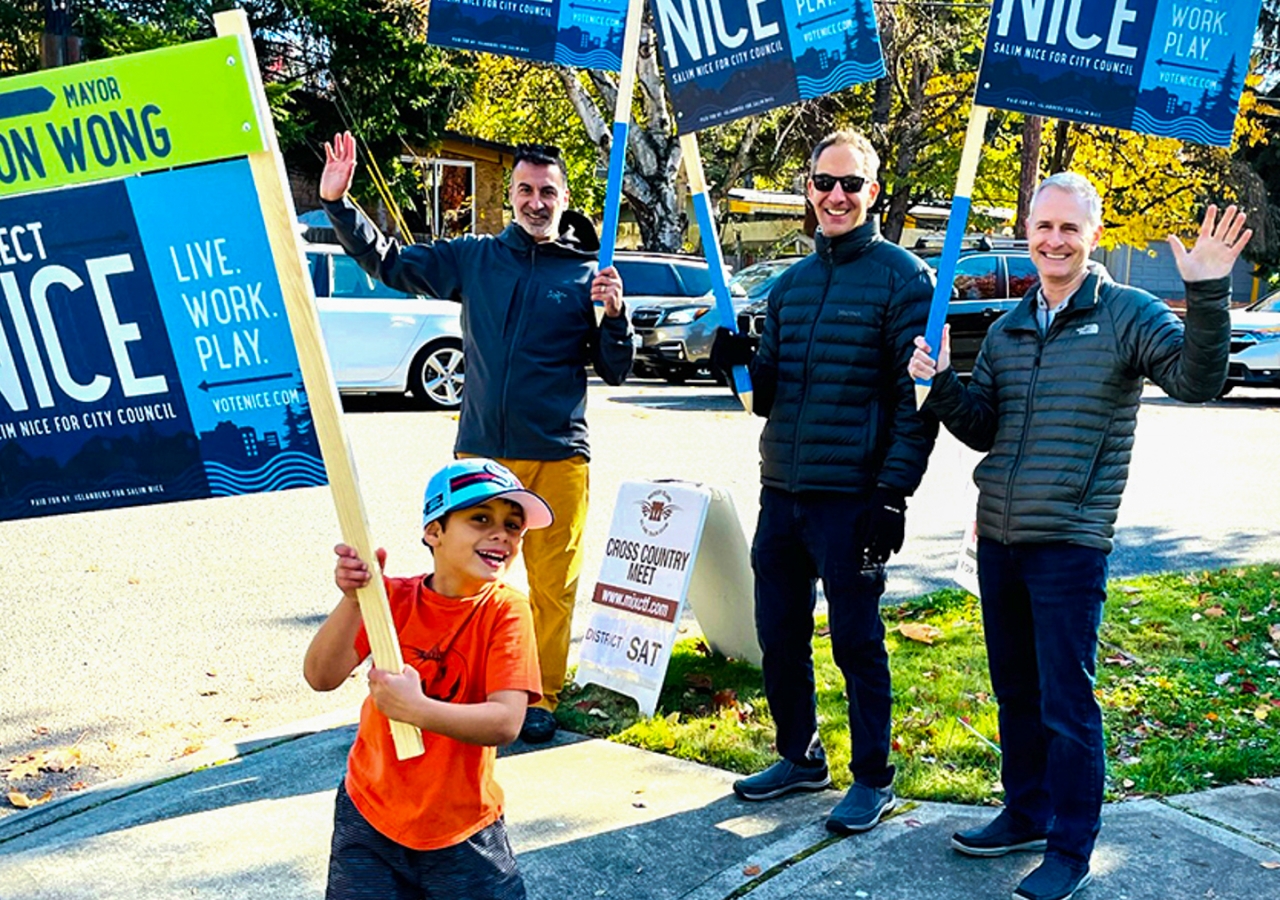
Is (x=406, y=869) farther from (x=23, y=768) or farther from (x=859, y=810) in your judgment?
(x=23, y=768)

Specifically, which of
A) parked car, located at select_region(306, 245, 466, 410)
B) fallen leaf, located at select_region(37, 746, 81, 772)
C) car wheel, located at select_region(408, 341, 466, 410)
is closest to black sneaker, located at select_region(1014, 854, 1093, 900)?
fallen leaf, located at select_region(37, 746, 81, 772)

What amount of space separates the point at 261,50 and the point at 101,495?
956 inches

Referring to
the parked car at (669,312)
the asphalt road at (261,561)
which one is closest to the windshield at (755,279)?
the parked car at (669,312)

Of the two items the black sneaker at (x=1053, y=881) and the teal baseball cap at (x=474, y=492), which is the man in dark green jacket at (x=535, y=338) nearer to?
the black sneaker at (x=1053, y=881)

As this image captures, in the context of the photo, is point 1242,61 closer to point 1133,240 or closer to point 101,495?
point 101,495

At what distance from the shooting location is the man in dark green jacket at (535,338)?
4977mm

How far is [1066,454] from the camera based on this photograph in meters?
3.77

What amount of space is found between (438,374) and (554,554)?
9644mm

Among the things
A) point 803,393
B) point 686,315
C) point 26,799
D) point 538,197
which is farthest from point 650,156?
point 26,799

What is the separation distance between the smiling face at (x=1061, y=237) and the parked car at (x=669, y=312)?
12909 mm

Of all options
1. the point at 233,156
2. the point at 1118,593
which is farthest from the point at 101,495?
the point at 1118,593

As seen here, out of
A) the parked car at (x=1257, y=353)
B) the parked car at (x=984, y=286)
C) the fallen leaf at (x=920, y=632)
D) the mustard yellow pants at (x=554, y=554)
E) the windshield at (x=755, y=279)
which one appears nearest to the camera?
the mustard yellow pants at (x=554, y=554)

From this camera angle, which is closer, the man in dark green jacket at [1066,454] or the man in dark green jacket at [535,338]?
the man in dark green jacket at [1066,454]

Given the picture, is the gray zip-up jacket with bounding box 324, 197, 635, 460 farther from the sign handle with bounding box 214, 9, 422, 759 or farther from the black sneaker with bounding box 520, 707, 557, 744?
the sign handle with bounding box 214, 9, 422, 759
